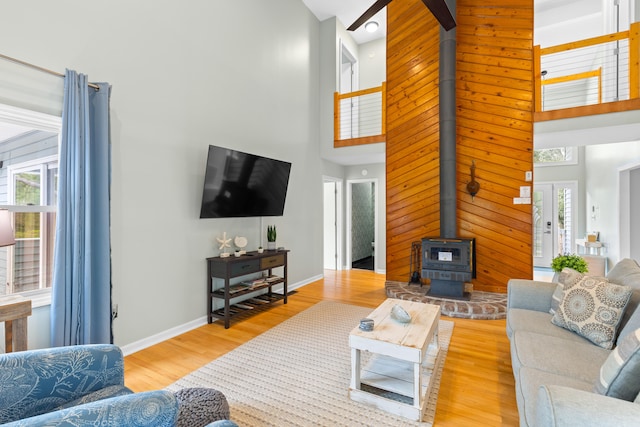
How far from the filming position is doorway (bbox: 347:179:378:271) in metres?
6.66

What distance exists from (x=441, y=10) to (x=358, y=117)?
3839mm

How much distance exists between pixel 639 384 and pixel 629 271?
4.77ft

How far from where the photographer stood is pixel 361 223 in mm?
7512

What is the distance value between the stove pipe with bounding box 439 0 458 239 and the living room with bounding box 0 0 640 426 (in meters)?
2.46

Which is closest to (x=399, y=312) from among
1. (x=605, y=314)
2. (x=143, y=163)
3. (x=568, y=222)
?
(x=605, y=314)

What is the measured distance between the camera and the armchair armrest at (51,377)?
1.20 meters

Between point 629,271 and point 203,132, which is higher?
point 203,132

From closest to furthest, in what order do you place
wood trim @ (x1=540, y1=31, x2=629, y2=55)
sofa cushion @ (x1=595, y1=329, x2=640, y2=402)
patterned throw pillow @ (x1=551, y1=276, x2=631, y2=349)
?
1. sofa cushion @ (x1=595, y1=329, x2=640, y2=402)
2. patterned throw pillow @ (x1=551, y1=276, x2=631, y2=349)
3. wood trim @ (x1=540, y1=31, x2=629, y2=55)

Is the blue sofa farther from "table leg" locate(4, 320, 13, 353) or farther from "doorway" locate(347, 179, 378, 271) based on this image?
"doorway" locate(347, 179, 378, 271)

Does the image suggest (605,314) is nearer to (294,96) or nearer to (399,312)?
(399,312)

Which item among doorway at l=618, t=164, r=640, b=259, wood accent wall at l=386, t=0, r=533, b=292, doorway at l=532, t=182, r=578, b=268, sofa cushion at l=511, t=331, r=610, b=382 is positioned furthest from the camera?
doorway at l=532, t=182, r=578, b=268

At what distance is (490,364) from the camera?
260cm

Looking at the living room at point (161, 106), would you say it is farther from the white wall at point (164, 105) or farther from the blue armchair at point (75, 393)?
the blue armchair at point (75, 393)

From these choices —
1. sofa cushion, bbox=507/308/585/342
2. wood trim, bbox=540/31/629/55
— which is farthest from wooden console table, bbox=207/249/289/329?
wood trim, bbox=540/31/629/55
